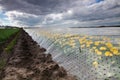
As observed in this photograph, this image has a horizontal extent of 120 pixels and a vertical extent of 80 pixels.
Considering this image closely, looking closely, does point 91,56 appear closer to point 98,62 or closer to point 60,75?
point 98,62

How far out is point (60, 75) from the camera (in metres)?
6.33

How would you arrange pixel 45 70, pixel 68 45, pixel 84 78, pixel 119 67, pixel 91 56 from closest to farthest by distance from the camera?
pixel 119 67 < pixel 84 78 < pixel 91 56 < pixel 45 70 < pixel 68 45

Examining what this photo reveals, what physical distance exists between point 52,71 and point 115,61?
263cm

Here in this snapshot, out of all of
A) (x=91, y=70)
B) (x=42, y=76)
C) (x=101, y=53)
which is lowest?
(x=42, y=76)

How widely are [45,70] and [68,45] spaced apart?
2084 mm

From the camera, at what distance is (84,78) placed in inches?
208

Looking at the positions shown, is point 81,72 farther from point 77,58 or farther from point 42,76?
point 42,76

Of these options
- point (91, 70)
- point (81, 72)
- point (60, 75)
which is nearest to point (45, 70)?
point (60, 75)

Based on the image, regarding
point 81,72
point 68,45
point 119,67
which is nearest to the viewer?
point 119,67

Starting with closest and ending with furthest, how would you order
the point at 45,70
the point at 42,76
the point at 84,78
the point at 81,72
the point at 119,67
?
the point at 119,67 < the point at 84,78 < the point at 81,72 < the point at 42,76 < the point at 45,70

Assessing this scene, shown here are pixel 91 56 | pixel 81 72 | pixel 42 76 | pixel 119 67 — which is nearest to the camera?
pixel 119 67

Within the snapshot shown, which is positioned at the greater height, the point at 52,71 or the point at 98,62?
the point at 98,62

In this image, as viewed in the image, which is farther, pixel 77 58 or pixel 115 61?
pixel 77 58

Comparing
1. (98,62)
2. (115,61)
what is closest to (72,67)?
(98,62)
